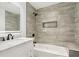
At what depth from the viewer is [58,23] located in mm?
3441

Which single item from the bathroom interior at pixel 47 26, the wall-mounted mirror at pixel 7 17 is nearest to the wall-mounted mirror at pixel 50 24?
the bathroom interior at pixel 47 26

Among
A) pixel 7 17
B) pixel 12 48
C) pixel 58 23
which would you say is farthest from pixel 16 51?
pixel 58 23

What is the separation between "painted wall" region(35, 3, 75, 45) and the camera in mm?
3227

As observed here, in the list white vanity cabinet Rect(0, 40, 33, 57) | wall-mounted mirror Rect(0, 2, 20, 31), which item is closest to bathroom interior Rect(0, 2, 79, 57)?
wall-mounted mirror Rect(0, 2, 20, 31)

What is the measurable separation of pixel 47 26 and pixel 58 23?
55 cm

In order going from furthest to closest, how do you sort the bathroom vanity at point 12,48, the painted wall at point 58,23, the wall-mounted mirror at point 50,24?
1. the wall-mounted mirror at point 50,24
2. the painted wall at point 58,23
3. the bathroom vanity at point 12,48

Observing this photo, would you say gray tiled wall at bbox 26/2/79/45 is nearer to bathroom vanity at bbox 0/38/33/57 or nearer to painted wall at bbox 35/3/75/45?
painted wall at bbox 35/3/75/45

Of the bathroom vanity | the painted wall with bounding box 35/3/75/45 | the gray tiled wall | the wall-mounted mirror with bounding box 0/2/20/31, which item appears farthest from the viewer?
the painted wall with bounding box 35/3/75/45

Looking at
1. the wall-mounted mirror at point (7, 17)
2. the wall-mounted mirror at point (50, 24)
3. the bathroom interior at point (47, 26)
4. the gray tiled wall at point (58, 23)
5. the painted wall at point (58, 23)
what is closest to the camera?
the wall-mounted mirror at point (7, 17)

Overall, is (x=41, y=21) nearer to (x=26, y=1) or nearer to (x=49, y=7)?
(x=49, y=7)

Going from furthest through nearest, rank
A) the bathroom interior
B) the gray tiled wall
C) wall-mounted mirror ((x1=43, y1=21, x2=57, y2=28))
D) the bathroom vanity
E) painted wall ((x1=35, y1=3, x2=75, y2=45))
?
1. wall-mounted mirror ((x1=43, y1=21, x2=57, y2=28))
2. painted wall ((x1=35, y1=3, x2=75, y2=45))
3. the gray tiled wall
4. the bathroom interior
5. the bathroom vanity

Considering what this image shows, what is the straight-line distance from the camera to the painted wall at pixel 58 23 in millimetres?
3227

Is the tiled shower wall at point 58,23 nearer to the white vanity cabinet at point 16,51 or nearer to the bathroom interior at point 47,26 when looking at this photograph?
the bathroom interior at point 47,26

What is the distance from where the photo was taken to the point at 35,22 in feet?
13.2
